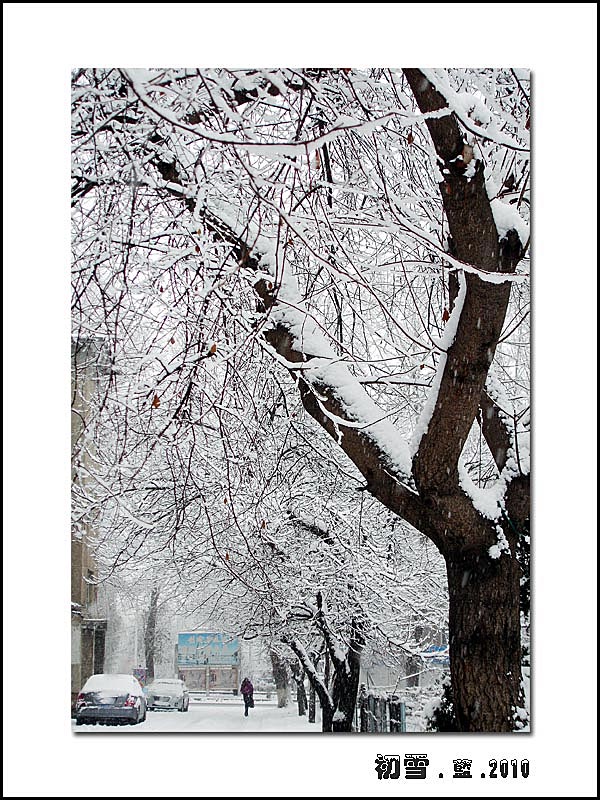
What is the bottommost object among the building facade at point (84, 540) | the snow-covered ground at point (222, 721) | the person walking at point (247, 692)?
the snow-covered ground at point (222, 721)

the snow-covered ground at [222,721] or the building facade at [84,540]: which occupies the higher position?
the building facade at [84,540]

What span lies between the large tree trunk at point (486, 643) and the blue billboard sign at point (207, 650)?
58 cm

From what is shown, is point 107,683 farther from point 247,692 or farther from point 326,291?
point 326,291

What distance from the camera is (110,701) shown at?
7.37 feet

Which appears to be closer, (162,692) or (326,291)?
(162,692)

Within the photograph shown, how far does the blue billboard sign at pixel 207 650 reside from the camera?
2.24m

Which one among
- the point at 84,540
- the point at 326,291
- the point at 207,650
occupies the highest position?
the point at 326,291

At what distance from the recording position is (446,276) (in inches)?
90.2

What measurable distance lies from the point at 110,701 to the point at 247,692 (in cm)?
36

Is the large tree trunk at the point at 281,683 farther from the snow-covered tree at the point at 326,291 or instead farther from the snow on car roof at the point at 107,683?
the snow on car roof at the point at 107,683

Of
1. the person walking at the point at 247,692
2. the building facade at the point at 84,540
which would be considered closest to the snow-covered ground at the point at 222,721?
the person walking at the point at 247,692

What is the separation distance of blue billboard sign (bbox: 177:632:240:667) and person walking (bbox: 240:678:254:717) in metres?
0.05

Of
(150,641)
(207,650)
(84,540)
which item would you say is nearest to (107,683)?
(150,641)

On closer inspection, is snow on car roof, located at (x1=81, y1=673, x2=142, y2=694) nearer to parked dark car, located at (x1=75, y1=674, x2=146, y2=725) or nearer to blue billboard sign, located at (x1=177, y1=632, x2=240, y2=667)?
parked dark car, located at (x1=75, y1=674, x2=146, y2=725)
